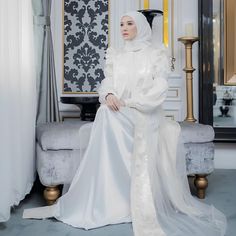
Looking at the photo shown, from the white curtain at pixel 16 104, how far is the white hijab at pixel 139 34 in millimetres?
594

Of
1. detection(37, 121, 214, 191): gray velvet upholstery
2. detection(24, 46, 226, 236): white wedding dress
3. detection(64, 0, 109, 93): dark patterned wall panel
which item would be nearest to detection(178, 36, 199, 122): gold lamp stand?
detection(64, 0, 109, 93): dark patterned wall panel

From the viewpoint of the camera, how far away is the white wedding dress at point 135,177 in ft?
5.92

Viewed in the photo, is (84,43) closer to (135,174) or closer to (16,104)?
(16,104)

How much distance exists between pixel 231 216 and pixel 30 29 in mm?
1548

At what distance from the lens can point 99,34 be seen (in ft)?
11.0

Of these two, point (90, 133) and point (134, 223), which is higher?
point (90, 133)

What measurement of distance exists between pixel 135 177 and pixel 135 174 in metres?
0.02

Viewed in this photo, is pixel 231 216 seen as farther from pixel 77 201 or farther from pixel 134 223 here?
pixel 77 201

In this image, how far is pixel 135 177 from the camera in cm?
185

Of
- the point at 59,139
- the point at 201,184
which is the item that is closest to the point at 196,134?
the point at 201,184

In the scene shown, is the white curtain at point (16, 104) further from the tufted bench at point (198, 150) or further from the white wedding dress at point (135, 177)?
the tufted bench at point (198, 150)

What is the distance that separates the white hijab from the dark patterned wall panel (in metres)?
1.24

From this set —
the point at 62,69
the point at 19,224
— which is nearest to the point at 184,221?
the point at 19,224

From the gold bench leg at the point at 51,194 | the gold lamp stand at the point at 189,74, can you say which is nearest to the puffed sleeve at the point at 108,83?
the gold bench leg at the point at 51,194
